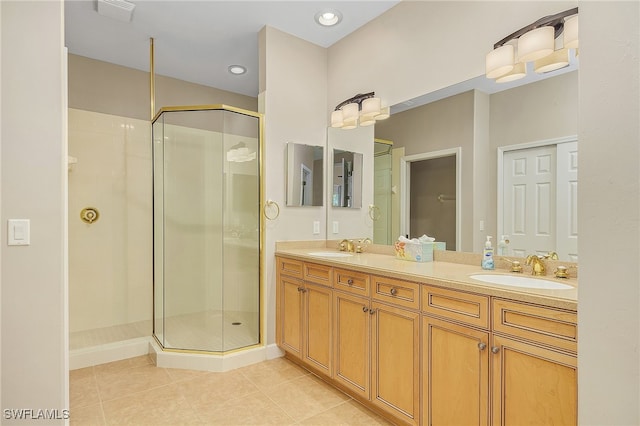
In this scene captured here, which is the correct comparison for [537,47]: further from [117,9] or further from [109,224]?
[109,224]

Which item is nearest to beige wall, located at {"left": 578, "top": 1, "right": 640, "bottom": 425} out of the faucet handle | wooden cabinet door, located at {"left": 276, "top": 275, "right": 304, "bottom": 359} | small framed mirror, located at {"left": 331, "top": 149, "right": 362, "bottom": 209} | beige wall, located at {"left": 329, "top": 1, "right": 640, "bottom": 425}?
beige wall, located at {"left": 329, "top": 1, "right": 640, "bottom": 425}

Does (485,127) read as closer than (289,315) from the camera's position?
Yes

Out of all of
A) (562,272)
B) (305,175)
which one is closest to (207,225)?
(305,175)

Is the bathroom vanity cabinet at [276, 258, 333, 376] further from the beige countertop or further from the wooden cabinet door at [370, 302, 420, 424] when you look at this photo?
the wooden cabinet door at [370, 302, 420, 424]

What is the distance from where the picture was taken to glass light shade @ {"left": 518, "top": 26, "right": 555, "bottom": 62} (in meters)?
1.70

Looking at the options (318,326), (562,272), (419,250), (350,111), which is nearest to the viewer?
(562,272)

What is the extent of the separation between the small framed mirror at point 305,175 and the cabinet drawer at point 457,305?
1.60 meters

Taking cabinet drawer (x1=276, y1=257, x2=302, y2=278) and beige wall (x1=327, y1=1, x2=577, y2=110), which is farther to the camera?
cabinet drawer (x1=276, y1=257, x2=302, y2=278)

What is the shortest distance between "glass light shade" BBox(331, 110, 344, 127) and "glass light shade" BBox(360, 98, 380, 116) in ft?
0.80

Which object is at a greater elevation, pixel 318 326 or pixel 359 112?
pixel 359 112

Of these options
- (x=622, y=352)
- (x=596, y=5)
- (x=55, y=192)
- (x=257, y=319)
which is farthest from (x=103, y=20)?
(x=622, y=352)

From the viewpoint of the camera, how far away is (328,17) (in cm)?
272

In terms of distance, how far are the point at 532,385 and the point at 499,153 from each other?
1.27m

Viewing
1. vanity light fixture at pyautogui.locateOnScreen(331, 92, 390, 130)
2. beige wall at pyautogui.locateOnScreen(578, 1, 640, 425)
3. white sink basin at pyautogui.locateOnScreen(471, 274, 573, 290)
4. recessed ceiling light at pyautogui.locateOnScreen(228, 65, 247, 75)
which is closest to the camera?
beige wall at pyautogui.locateOnScreen(578, 1, 640, 425)
